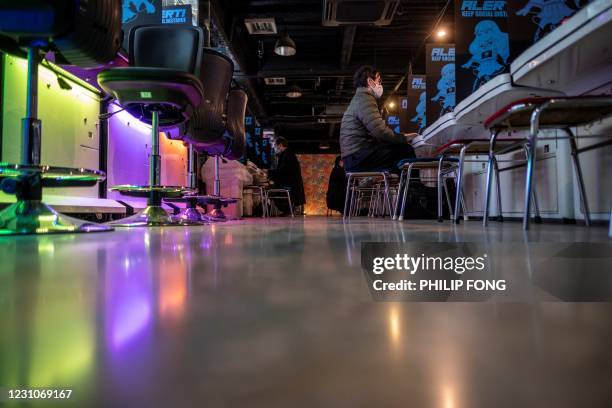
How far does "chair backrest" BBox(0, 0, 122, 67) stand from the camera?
1.36 meters

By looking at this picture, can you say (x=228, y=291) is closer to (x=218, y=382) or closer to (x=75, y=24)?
(x=218, y=382)

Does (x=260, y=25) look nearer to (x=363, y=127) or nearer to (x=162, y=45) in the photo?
(x=363, y=127)

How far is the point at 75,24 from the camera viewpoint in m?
1.44

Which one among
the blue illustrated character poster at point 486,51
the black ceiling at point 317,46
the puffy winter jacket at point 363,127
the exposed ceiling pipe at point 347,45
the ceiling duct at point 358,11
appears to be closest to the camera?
the puffy winter jacket at point 363,127

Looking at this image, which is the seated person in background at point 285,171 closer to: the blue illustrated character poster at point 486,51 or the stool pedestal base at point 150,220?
the blue illustrated character poster at point 486,51

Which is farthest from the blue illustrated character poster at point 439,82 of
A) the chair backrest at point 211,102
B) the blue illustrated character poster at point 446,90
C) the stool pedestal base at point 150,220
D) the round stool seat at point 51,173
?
the round stool seat at point 51,173

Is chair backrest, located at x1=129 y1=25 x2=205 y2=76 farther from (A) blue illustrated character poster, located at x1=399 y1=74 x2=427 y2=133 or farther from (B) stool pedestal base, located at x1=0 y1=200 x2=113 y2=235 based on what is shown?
(A) blue illustrated character poster, located at x1=399 y1=74 x2=427 y2=133

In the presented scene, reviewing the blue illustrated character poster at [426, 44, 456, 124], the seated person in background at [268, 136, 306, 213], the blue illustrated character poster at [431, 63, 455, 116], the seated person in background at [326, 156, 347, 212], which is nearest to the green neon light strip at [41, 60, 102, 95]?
the blue illustrated character poster at [426, 44, 456, 124]

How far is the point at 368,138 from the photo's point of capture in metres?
3.86

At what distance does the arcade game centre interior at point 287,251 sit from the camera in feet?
0.65

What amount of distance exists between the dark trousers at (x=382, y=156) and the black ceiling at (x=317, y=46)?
3483mm

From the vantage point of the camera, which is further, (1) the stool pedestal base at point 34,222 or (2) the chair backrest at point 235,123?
(2) the chair backrest at point 235,123

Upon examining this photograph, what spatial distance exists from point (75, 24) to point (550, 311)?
5.61 feet

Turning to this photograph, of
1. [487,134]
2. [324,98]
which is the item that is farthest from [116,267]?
[324,98]
